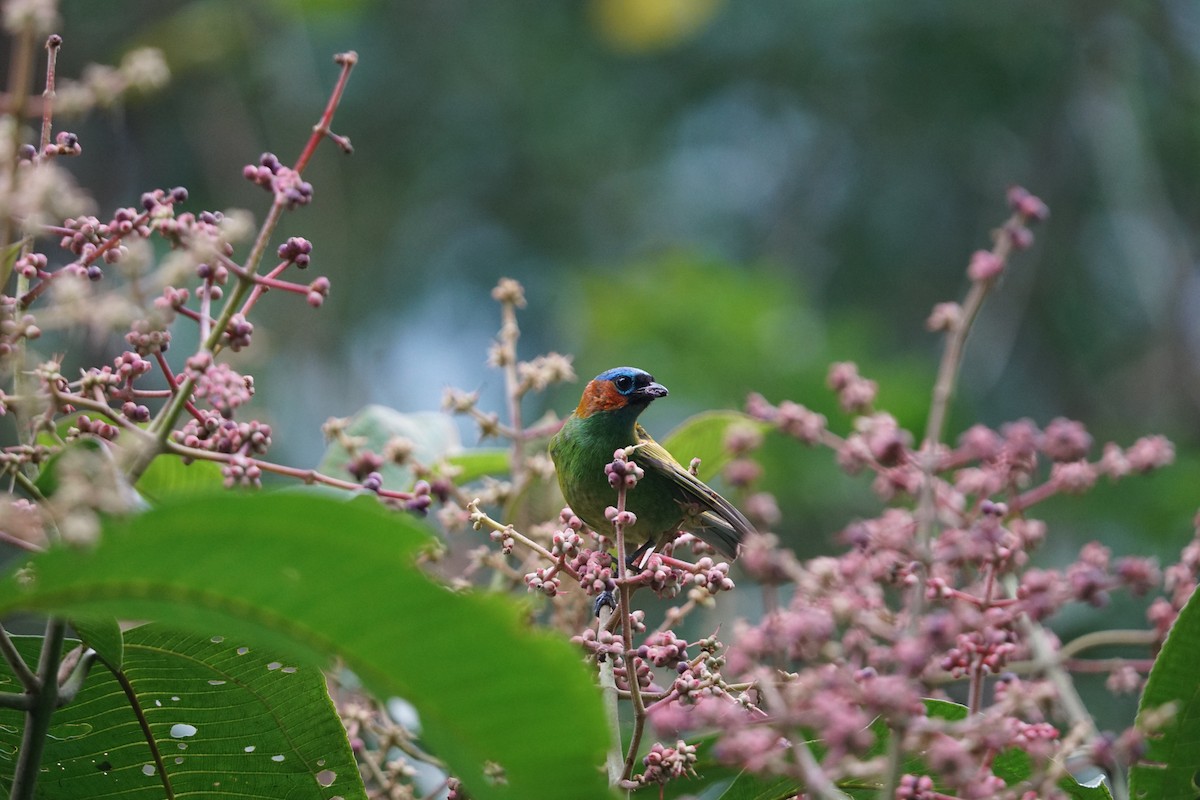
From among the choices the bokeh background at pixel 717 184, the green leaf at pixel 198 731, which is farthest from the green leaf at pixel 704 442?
the bokeh background at pixel 717 184

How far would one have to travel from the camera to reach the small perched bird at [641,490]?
6.91 feet

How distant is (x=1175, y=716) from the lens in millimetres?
1503

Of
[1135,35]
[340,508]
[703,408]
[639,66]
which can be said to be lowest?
[340,508]

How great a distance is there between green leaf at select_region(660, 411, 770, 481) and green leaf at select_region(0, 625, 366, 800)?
3.16ft

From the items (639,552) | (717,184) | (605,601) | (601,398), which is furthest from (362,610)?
(717,184)

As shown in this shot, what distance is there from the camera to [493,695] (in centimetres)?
97

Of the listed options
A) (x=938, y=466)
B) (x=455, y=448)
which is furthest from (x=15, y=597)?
(x=455, y=448)

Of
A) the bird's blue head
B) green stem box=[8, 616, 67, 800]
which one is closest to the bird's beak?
the bird's blue head

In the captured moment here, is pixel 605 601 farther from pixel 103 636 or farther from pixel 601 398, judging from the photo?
pixel 601 398

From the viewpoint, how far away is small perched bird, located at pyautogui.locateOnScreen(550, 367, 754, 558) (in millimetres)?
2107

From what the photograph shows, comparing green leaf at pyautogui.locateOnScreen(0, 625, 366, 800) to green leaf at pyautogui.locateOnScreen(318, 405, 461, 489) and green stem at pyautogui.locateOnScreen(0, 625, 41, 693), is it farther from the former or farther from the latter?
green leaf at pyautogui.locateOnScreen(318, 405, 461, 489)

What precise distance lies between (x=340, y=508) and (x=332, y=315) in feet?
33.9

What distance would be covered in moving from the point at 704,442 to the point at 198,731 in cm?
108

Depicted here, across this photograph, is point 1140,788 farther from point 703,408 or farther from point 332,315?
point 332,315
